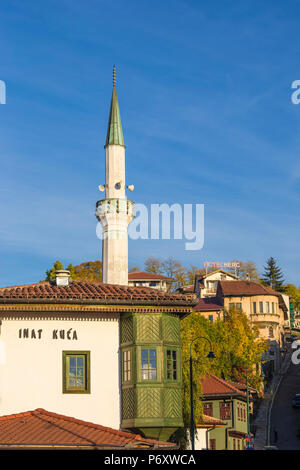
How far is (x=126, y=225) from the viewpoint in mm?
63000

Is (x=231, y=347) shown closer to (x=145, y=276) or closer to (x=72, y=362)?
(x=72, y=362)

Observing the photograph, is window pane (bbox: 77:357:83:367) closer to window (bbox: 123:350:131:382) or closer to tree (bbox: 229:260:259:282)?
window (bbox: 123:350:131:382)

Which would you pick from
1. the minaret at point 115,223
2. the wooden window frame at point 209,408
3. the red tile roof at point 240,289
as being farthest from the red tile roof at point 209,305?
the wooden window frame at point 209,408

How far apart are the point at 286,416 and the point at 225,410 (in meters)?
9.97

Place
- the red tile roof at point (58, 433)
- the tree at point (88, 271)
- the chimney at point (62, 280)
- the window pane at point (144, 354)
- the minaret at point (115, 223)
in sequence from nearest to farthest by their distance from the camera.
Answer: the red tile roof at point (58, 433) → the window pane at point (144, 354) → the chimney at point (62, 280) → the minaret at point (115, 223) → the tree at point (88, 271)

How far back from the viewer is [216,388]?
4997 cm

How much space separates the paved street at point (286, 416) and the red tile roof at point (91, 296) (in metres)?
22.7

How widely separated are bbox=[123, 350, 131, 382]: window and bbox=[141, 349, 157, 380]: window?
1.55ft

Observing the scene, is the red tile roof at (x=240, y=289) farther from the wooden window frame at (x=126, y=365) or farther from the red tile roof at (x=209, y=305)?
the wooden window frame at (x=126, y=365)

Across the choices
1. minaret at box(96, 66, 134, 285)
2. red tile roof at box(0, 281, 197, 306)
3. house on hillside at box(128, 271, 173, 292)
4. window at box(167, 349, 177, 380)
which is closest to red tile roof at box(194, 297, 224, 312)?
house on hillside at box(128, 271, 173, 292)

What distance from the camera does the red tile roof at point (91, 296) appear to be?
25.5 m

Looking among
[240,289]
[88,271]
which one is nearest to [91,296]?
[240,289]

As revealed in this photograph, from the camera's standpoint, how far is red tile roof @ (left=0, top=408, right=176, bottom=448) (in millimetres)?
22266

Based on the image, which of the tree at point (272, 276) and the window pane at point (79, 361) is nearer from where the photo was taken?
the window pane at point (79, 361)
